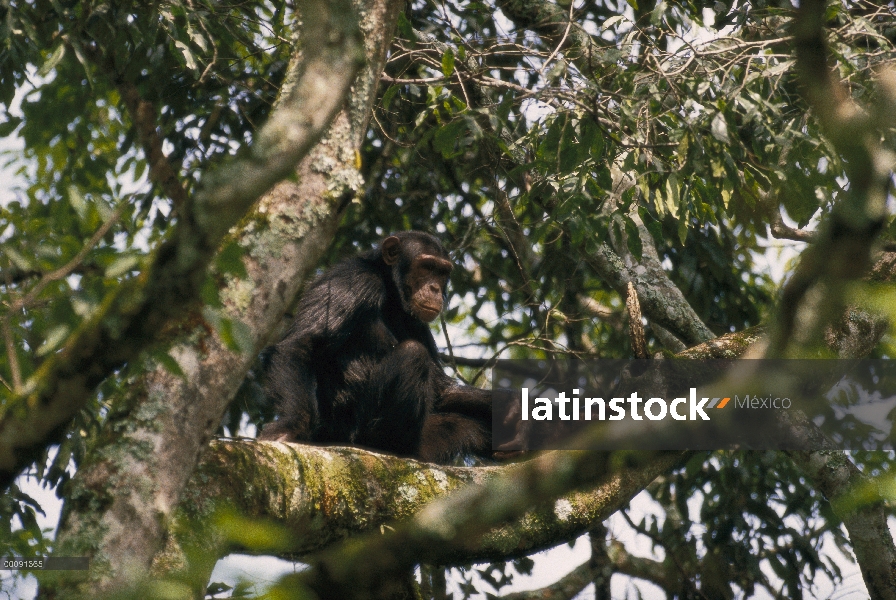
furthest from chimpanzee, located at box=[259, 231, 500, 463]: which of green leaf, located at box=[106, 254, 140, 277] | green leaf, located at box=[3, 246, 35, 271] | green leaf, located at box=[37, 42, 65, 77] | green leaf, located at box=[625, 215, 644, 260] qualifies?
green leaf, located at box=[106, 254, 140, 277]

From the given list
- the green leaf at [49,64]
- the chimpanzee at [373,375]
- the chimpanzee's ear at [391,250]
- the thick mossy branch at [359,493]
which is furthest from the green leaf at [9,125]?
the thick mossy branch at [359,493]

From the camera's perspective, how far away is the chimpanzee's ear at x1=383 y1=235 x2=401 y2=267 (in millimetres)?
5734

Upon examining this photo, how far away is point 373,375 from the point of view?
5.01 m

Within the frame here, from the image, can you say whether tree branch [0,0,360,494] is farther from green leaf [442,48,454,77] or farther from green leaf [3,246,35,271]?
green leaf [442,48,454,77]

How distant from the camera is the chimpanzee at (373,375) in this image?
479cm

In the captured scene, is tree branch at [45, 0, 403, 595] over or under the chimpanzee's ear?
under

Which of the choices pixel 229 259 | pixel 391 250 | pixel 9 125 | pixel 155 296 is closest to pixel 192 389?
pixel 155 296

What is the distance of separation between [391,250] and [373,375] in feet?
3.54

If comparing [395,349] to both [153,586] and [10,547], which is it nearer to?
[10,547]

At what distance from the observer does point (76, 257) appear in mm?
1862

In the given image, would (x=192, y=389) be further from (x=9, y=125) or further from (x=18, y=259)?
(x=9, y=125)

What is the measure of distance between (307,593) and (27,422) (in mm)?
781

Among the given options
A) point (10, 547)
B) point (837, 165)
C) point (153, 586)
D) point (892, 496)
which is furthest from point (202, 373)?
point (837, 165)

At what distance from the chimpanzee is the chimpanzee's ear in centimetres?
10
